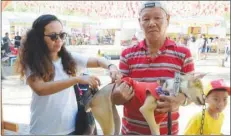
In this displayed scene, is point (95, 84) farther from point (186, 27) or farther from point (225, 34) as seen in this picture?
point (225, 34)

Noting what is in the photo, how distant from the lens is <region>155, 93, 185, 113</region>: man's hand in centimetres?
80

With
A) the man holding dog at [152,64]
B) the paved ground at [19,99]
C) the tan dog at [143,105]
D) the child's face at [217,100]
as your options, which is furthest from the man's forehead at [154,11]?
the paved ground at [19,99]

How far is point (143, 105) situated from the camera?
2.69 feet

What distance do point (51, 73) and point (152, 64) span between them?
32 cm

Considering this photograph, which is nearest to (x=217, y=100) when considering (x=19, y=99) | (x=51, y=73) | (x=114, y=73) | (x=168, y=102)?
(x=168, y=102)

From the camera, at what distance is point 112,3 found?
161cm

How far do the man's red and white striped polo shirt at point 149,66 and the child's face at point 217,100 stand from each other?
234mm

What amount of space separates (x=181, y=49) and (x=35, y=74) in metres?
0.45

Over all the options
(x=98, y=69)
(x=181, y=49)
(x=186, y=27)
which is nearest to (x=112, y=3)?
(x=186, y=27)

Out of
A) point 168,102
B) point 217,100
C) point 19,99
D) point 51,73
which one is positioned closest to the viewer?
point 168,102

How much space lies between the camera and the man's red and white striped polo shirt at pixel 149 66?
33.6 inches

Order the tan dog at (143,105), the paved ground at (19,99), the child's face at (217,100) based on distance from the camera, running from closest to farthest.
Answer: the tan dog at (143,105), the child's face at (217,100), the paved ground at (19,99)

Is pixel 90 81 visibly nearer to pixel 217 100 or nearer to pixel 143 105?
pixel 143 105

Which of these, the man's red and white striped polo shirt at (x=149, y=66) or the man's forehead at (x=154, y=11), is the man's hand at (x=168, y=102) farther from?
the man's forehead at (x=154, y=11)
